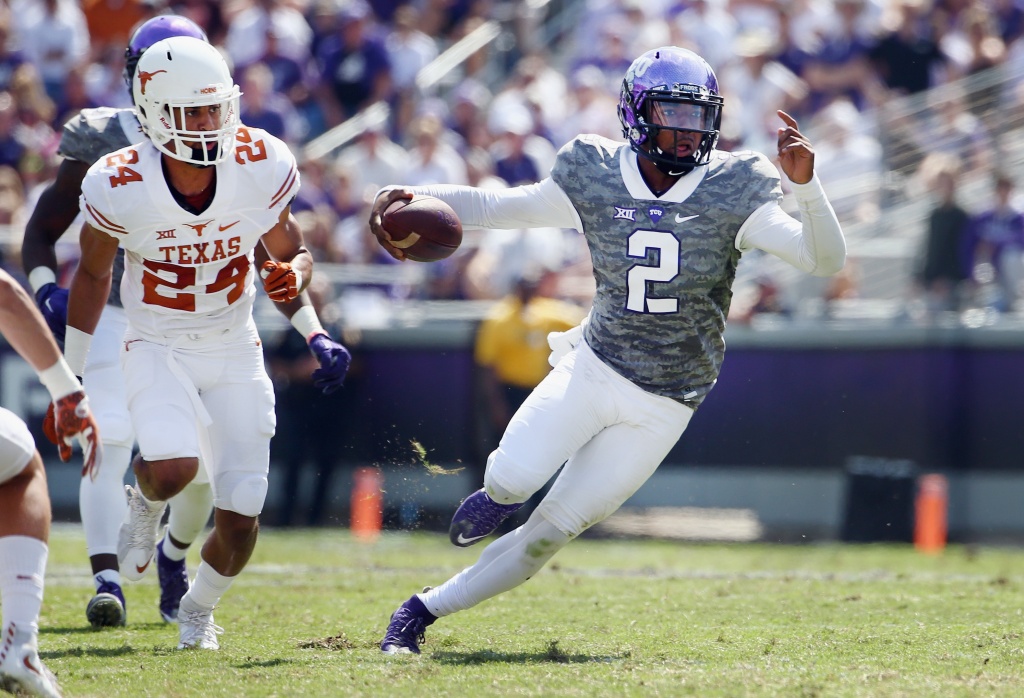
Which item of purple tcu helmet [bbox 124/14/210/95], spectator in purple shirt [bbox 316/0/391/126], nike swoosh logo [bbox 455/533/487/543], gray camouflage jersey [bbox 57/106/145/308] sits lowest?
nike swoosh logo [bbox 455/533/487/543]

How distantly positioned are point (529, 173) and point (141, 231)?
5.99m

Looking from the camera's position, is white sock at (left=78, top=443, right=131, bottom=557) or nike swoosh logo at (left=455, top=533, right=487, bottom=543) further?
white sock at (left=78, top=443, right=131, bottom=557)

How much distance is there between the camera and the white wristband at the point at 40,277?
530cm

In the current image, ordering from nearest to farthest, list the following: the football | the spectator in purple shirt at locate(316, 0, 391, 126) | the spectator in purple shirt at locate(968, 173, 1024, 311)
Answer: the football, the spectator in purple shirt at locate(968, 173, 1024, 311), the spectator in purple shirt at locate(316, 0, 391, 126)

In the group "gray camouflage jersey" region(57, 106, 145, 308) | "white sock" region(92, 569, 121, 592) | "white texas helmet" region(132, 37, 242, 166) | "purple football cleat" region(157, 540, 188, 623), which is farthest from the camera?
"purple football cleat" region(157, 540, 188, 623)

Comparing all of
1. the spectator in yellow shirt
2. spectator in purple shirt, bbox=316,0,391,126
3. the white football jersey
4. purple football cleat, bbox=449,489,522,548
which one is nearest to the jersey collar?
purple football cleat, bbox=449,489,522,548

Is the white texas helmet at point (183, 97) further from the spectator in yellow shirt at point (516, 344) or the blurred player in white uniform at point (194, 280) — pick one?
the spectator in yellow shirt at point (516, 344)

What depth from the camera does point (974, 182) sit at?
9.55m

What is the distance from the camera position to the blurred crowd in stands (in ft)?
31.6

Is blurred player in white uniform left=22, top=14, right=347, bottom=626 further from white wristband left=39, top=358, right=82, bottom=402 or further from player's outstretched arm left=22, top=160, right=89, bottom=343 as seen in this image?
white wristband left=39, top=358, right=82, bottom=402

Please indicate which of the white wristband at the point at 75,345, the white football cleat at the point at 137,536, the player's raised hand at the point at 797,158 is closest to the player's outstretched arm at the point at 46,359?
the white wristband at the point at 75,345

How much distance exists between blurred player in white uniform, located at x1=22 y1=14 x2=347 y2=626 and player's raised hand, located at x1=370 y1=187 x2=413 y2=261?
3.89 ft

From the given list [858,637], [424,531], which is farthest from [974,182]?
[858,637]

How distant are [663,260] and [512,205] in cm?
58
